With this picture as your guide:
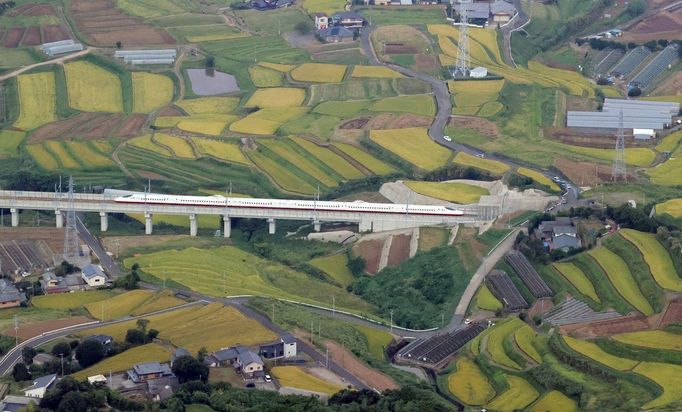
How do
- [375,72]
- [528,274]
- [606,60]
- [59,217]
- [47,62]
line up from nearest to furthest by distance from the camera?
[528,274]
[59,217]
[375,72]
[47,62]
[606,60]

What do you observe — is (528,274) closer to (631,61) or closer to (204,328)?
(204,328)

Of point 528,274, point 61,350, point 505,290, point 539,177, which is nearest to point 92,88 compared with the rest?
point 539,177

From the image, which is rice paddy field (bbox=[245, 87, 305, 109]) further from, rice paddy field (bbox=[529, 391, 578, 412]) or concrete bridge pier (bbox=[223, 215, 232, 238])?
rice paddy field (bbox=[529, 391, 578, 412])

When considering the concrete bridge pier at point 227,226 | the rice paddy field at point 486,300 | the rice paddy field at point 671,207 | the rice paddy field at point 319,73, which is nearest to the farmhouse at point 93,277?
the concrete bridge pier at point 227,226

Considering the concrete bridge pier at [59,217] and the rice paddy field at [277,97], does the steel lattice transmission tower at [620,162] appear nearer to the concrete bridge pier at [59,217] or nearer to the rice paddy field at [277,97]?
the rice paddy field at [277,97]

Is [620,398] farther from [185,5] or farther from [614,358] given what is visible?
[185,5]

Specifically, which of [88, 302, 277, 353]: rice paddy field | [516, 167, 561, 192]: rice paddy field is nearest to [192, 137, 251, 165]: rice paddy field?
[516, 167, 561, 192]: rice paddy field
